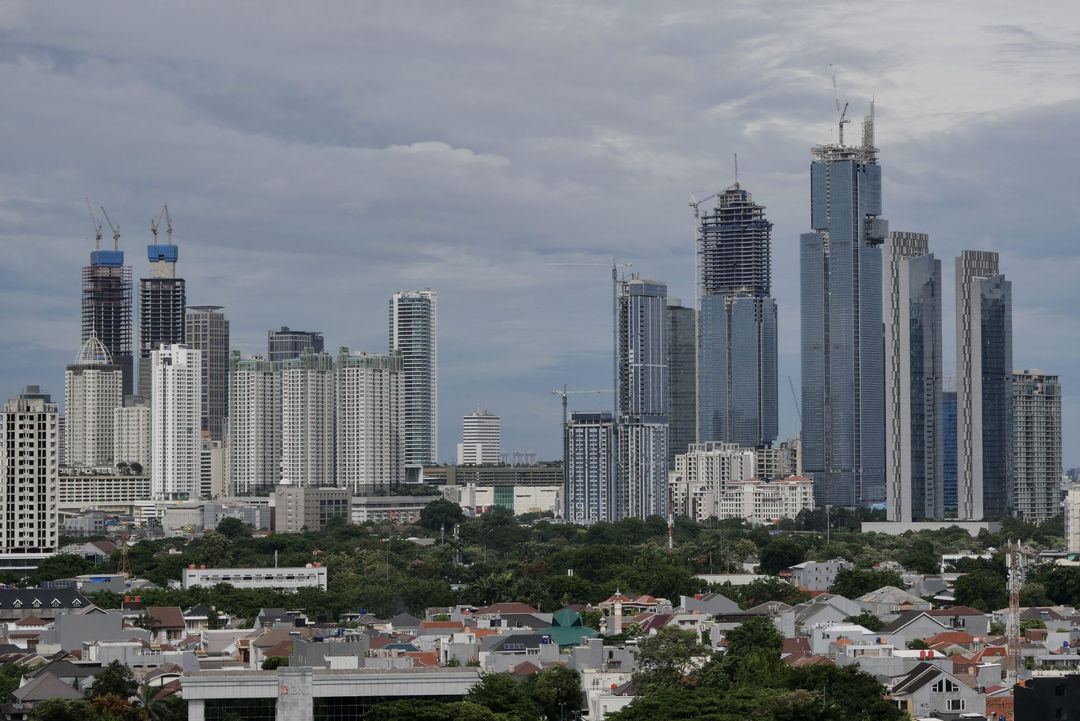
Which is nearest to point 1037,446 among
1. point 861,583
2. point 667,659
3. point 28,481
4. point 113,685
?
point 861,583

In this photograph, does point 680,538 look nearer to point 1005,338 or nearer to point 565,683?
point 1005,338

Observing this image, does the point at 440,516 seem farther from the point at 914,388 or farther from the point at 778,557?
the point at 778,557

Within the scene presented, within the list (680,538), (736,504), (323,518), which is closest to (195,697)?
(680,538)

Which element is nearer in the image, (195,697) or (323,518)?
(195,697)

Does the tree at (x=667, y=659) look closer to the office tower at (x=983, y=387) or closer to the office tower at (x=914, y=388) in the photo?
the office tower at (x=983, y=387)

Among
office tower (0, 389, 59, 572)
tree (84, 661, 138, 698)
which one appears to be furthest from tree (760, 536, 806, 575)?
tree (84, 661, 138, 698)
